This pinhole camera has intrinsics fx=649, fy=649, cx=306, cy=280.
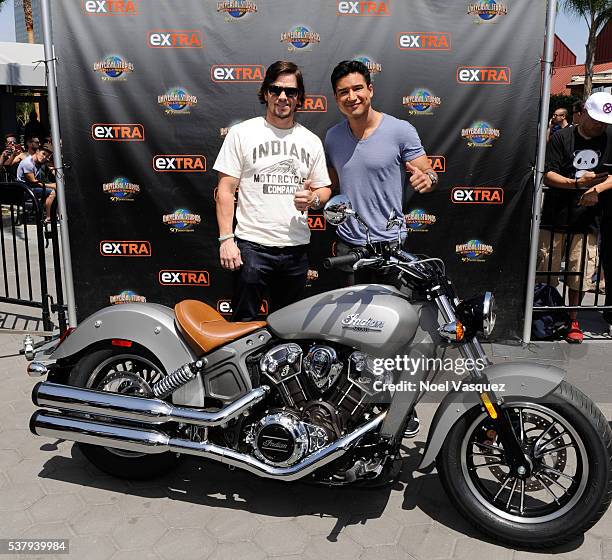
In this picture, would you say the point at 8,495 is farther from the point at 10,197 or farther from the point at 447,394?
the point at 10,197

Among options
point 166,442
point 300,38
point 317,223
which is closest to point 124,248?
point 317,223

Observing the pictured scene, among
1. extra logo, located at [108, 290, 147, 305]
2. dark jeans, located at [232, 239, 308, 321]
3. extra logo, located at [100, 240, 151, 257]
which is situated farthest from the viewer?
extra logo, located at [108, 290, 147, 305]

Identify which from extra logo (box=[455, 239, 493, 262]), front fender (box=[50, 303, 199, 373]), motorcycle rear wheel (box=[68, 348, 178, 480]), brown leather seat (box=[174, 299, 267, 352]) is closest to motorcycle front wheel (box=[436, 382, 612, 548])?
brown leather seat (box=[174, 299, 267, 352])

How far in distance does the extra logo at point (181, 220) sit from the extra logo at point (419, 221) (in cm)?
176

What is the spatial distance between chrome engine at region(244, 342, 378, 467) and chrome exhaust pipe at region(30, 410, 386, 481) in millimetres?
56

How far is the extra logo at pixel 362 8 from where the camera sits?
5.00 metres

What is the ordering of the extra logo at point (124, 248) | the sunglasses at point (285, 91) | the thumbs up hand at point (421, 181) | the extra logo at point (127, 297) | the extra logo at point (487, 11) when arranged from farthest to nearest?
the extra logo at point (127, 297), the extra logo at point (124, 248), the extra logo at point (487, 11), the sunglasses at point (285, 91), the thumbs up hand at point (421, 181)

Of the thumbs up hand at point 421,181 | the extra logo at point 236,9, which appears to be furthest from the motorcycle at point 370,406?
the extra logo at point 236,9

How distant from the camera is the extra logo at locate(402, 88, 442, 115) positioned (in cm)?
518

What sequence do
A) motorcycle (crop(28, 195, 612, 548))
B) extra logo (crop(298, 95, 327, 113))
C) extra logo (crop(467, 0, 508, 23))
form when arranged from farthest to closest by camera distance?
extra logo (crop(298, 95, 327, 113))
extra logo (crop(467, 0, 508, 23))
motorcycle (crop(28, 195, 612, 548))

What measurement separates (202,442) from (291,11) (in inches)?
139

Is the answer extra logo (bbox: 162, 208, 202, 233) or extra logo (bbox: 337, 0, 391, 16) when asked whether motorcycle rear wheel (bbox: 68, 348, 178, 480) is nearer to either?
extra logo (bbox: 162, 208, 202, 233)

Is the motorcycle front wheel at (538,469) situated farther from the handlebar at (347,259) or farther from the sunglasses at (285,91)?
the sunglasses at (285,91)

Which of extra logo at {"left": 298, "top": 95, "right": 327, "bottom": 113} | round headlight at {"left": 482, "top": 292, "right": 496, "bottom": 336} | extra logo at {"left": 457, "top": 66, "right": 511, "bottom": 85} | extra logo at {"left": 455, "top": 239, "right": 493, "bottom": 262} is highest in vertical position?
extra logo at {"left": 457, "top": 66, "right": 511, "bottom": 85}
